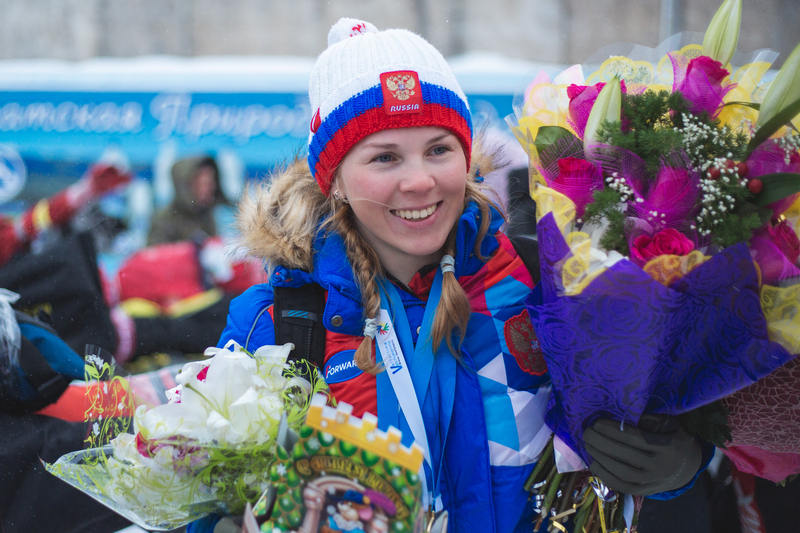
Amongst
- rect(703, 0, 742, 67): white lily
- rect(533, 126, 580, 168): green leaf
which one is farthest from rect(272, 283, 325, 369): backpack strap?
rect(703, 0, 742, 67): white lily

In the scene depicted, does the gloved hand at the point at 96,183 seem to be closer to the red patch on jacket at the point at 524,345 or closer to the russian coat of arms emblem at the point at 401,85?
the russian coat of arms emblem at the point at 401,85

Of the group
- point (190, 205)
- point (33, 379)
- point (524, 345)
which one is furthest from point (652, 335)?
point (33, 379)

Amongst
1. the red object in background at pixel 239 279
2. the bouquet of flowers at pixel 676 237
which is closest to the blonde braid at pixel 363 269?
the bouquet of flowers at pixel 676 237

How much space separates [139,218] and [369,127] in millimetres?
2294

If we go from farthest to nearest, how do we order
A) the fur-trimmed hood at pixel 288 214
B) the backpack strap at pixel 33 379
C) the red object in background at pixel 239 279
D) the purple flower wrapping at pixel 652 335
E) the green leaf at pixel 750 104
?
the red object in background at pixel 239 279 < the backpack strap at pixel 33 379 < the fur-trimmed hood at pixel 288 214 < the green leaf at pixel 750 104 < the purple flower wrapping at pixel 652 335

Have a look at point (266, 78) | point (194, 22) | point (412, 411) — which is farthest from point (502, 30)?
point (412, 411)

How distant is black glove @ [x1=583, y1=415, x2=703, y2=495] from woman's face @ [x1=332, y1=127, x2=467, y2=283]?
693 mm

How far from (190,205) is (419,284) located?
2180mm

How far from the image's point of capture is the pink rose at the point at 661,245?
3.91 feet

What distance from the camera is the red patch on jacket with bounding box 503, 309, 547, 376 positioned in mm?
1682

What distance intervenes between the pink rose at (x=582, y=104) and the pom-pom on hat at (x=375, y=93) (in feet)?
1.29

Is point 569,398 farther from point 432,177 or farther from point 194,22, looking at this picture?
point 194,22

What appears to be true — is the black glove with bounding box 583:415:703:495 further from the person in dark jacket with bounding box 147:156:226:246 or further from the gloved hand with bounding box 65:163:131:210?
the gloved hand with bounding box 65:163:131:210

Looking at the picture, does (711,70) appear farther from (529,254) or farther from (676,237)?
(529,254)
